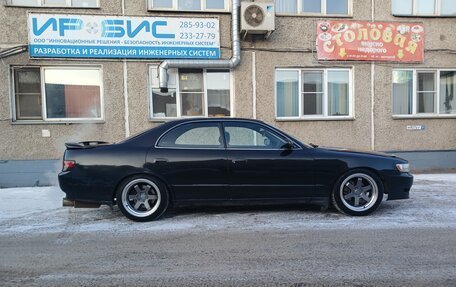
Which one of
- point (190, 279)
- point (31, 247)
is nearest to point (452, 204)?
point (190, 279)

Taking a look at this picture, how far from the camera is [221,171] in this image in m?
5.30

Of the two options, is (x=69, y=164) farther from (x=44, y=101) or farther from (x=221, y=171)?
(x=44, y=101)

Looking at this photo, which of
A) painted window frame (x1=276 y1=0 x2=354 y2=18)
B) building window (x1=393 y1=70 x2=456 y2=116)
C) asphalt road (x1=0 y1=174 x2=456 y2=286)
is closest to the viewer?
→ asphalt road (x1=0 y1=174 x2=456 y2=286)

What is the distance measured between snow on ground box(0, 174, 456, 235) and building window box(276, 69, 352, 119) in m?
3.92

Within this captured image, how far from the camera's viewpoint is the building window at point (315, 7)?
977cm

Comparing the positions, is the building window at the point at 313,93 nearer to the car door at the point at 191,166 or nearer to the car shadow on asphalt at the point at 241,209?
the car shadow on asphalt at the point at 241,209

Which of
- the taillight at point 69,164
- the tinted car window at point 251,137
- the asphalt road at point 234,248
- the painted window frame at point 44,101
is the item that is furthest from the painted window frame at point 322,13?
the taillight at point 69,164

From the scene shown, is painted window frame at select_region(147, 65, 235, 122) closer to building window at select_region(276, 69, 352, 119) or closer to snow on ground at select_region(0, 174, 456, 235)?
building window at select_region(276, 69, 352, 119)

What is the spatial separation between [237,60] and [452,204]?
226 inches

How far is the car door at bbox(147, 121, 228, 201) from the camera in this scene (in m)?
5.23

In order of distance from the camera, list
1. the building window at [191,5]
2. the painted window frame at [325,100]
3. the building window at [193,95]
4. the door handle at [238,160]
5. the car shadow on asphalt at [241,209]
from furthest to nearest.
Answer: the painted window frame at [325,100], the building window at [193,95], the building window at [191,5], the car shadow on asphalt at [241,209], the door handle at [238,160]

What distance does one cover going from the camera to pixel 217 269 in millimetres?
3666

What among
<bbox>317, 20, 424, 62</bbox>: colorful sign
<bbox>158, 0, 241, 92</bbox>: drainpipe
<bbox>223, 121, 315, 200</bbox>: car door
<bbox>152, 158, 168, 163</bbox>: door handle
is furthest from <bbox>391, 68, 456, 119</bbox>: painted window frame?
<bbox>152, 158, 168, 163</bbox>: door handle

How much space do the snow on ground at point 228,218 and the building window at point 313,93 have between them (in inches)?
155
